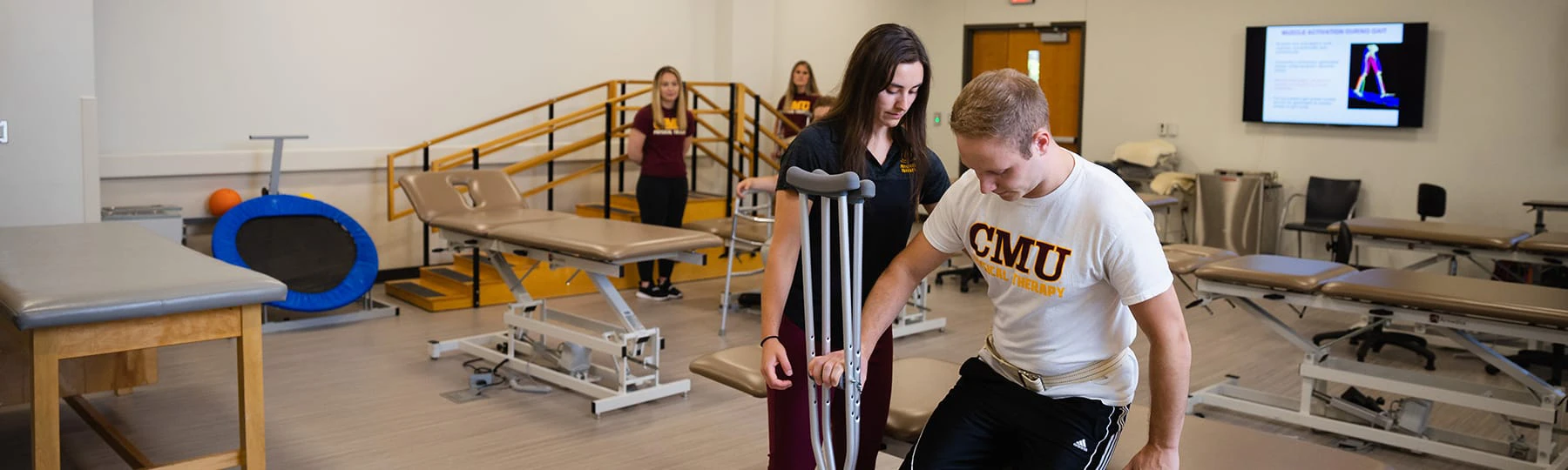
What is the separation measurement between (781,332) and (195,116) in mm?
5231

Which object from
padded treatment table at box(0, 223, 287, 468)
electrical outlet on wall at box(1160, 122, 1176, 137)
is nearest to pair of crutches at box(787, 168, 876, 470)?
padded treatment table at box(0, 223, 287, 468)

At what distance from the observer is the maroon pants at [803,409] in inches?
88.0

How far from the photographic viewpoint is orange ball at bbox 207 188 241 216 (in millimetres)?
6371

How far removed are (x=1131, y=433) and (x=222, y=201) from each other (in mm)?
5365

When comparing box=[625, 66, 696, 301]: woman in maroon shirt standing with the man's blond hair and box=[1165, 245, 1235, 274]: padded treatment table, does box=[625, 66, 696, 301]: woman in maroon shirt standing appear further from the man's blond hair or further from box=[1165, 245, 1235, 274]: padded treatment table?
the man's blond hair

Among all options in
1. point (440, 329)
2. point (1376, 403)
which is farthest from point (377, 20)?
point (1376, 403)

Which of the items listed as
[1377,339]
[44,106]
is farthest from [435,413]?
[1377,339]

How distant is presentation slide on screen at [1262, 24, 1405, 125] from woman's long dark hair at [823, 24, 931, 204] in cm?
661

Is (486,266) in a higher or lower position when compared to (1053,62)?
lower

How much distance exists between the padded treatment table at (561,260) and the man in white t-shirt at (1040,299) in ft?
7.32

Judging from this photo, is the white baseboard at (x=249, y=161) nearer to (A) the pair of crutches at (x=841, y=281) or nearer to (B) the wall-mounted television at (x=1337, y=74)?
(A) the pair of crutches at (x=841, y=281)

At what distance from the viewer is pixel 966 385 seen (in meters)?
2.06

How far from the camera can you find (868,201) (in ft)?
7.18

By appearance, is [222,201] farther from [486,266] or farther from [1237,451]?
[1237,451]
